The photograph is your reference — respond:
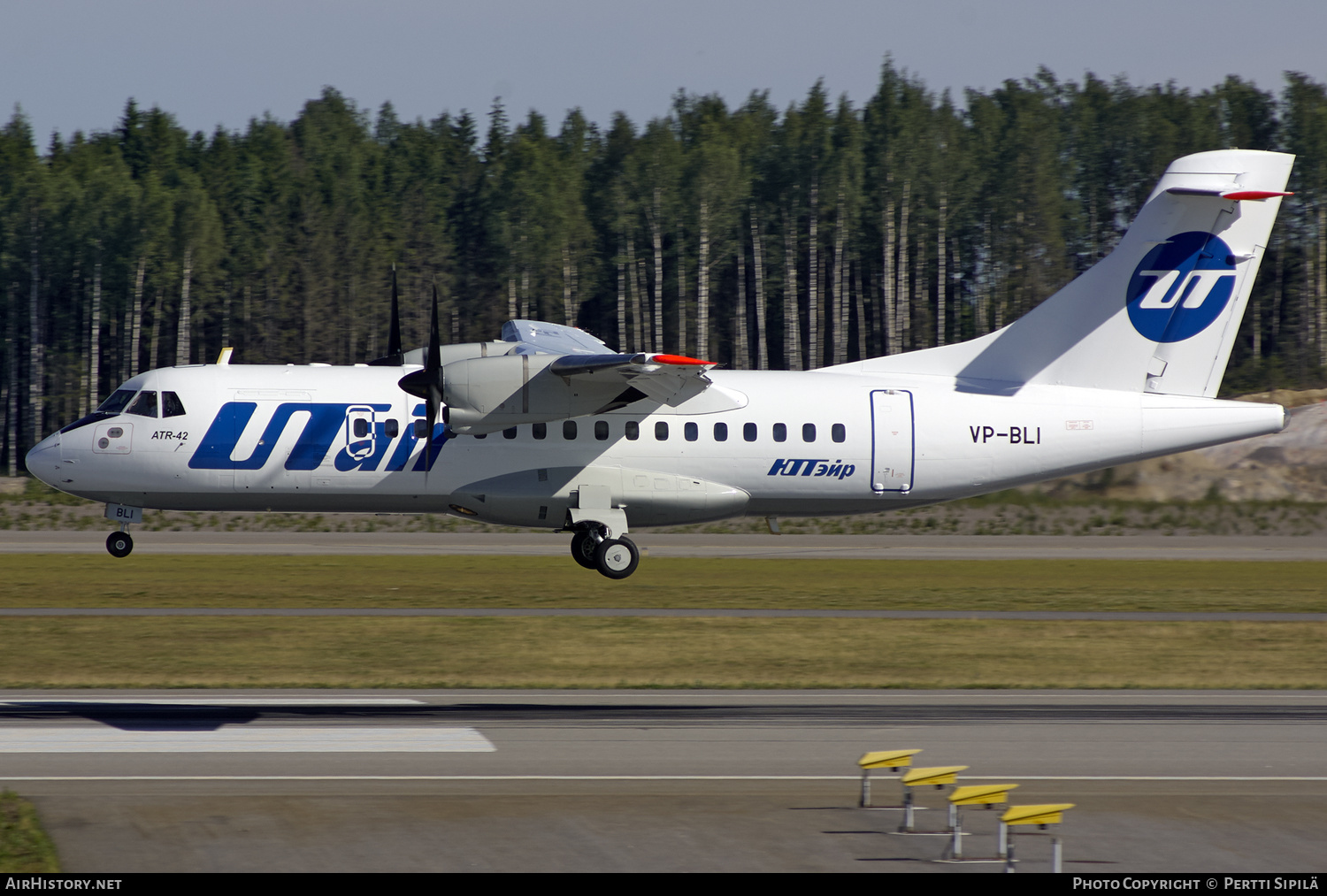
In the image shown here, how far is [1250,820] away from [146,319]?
64.1 m

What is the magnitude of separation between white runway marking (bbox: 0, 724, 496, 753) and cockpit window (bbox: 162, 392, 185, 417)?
Result: 8962mm

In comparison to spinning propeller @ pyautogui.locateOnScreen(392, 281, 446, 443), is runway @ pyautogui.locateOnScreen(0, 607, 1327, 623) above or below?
below

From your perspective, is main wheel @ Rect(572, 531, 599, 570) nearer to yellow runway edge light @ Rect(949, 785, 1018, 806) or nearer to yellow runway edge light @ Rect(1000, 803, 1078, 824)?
yellow runway edge light @ Rect(949, 785, 1018, 806)

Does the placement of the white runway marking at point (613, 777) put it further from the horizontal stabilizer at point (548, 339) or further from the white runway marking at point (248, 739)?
the horizontal stabilizer at point (548, 339)

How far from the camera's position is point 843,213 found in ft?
226

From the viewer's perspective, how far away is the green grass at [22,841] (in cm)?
1155

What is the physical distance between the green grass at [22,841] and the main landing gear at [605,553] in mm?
13720

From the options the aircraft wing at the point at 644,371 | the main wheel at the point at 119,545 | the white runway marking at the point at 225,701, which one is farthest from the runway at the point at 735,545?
the white runway marking at the point at 225,701

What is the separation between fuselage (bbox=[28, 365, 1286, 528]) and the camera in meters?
25.2

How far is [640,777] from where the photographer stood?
1529 centimetres

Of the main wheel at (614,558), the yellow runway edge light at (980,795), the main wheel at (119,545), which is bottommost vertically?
the yellow runway edge light at (980,795)

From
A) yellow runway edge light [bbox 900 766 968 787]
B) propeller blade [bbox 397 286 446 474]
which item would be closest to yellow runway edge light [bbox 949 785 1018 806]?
yellow runway edge light [bbox 900 766 968 787]

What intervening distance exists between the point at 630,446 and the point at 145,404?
9.27 m
